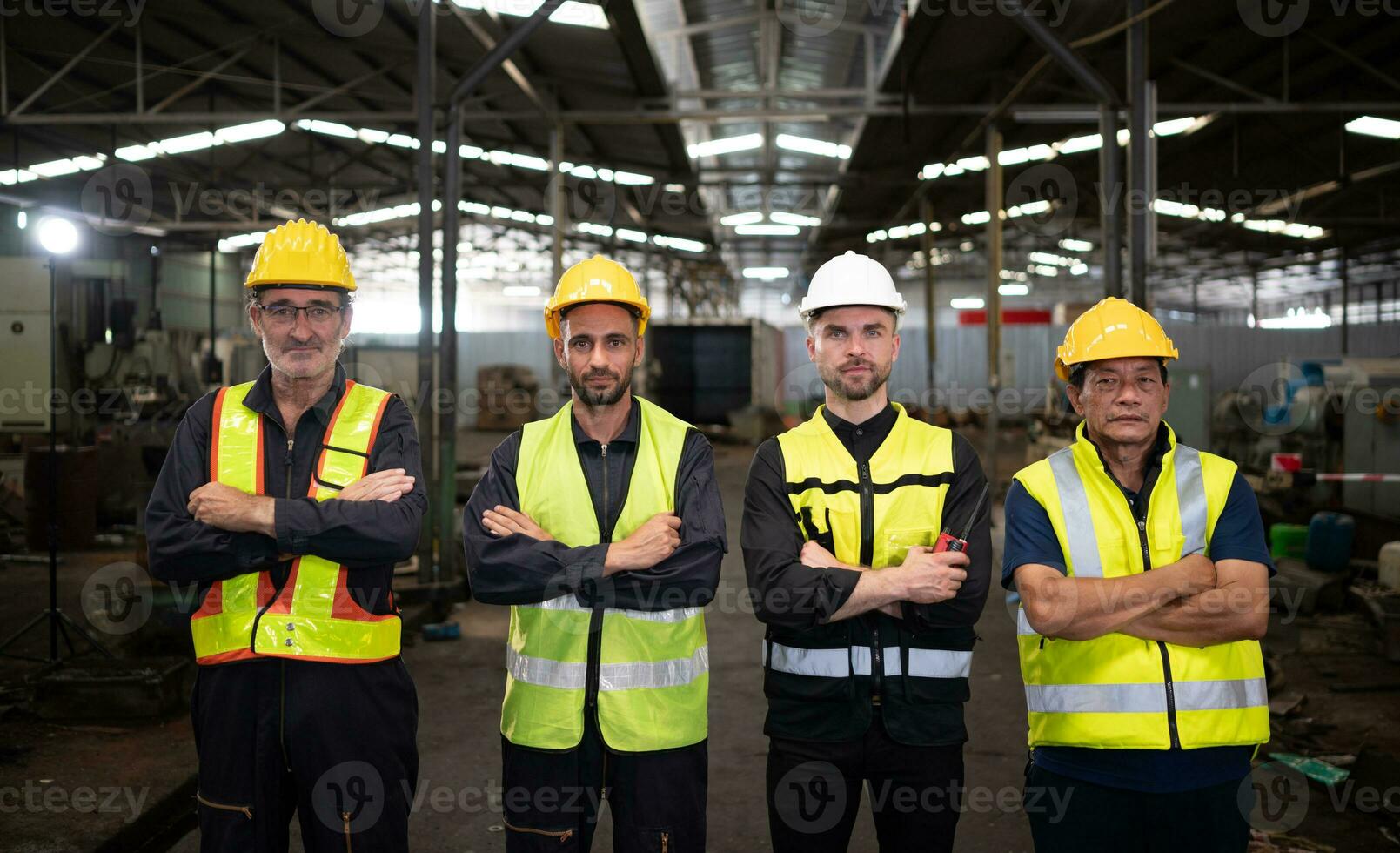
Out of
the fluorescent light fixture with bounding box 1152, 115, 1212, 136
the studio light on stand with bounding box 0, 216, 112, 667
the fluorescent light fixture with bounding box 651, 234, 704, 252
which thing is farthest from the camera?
the fluorescent light fixture with bounding box 651, 234, 704, 252

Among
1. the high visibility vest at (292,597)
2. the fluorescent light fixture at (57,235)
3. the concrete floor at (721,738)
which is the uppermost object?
the fluorescent light fixture at (57,235)

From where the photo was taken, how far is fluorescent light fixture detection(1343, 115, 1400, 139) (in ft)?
42.6

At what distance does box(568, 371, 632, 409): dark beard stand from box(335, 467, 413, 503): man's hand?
56 centimetres

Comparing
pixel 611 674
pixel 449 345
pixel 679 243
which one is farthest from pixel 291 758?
pixel 679 243

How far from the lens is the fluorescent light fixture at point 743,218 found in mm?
18141

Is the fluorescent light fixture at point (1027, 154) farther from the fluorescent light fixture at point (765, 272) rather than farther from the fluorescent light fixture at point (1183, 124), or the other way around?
the fluorescent light fixture at point (765, 272)

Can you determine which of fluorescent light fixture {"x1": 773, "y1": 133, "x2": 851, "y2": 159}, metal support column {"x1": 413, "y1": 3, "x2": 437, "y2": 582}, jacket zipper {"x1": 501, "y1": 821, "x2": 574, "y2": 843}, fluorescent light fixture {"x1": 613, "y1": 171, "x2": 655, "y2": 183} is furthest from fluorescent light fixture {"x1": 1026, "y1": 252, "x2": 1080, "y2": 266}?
jacket zipper {"x1": 501, "y1": 821, "x2": 574, "y2": 843}

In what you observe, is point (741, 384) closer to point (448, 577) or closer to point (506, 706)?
point (448, 577)

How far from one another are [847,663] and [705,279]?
25444 mm

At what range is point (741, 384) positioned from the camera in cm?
2197

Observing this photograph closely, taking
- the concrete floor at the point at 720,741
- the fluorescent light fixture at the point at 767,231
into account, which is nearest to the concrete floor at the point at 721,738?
the concrete floor at the point at 720,741

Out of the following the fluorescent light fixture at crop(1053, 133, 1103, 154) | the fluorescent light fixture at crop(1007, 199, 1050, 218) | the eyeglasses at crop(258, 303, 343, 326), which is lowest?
the eyeglasses at crop(258, 303, 343, 326)

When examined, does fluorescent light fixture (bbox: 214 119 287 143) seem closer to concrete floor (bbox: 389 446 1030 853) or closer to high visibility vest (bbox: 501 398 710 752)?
concrete floor (bbox: 389 446 1030 853)

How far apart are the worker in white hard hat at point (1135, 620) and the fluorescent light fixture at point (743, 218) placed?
15.8 metres
